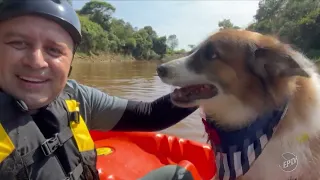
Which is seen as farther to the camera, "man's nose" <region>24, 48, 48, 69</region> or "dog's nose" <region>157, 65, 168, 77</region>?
"dog's nose" <region>157, 65, 168, 77</region>

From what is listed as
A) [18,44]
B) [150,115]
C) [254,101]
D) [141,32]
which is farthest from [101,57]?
[18,44]

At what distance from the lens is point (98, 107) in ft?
7.26

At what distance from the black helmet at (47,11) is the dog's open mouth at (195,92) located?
94 cm

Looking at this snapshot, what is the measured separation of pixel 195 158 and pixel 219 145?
1194mm

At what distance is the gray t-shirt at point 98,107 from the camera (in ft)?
7.06

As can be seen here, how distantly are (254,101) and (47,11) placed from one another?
4.62 ft

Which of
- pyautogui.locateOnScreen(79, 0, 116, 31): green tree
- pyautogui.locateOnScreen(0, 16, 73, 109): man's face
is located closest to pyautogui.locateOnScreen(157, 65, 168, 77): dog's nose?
pyautogui.locateOnScreen(0, 16, 73, 109): man's face

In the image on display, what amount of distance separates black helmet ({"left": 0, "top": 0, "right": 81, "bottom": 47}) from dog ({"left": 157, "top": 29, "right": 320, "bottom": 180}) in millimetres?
933

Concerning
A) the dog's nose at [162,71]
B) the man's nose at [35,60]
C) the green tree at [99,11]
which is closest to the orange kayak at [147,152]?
the dog's nose at [162,71]

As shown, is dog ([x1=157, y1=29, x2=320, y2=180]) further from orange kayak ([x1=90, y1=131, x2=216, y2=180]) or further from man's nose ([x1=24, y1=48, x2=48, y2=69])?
man's nose ([x1=24, y1=48, x2=48, y2=69])

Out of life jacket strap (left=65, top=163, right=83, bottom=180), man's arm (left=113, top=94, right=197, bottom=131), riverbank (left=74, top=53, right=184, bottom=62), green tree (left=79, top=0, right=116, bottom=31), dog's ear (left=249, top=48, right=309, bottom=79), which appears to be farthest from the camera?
green tree (left=79, top=0, right=116, bottom=31)

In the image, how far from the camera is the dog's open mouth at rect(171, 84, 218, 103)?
2412 mm

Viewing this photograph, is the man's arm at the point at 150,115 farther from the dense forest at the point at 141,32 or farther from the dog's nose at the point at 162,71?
the dense forest at the point at 141,32

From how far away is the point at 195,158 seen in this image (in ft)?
11.6
